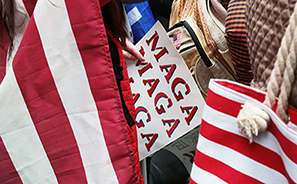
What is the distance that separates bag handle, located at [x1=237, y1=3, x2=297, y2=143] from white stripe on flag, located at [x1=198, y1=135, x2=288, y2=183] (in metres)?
0.04

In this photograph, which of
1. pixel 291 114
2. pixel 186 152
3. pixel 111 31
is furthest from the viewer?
pixel 186 152

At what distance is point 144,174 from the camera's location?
2.81ft

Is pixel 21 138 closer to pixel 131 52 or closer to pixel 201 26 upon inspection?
pixel 131 52

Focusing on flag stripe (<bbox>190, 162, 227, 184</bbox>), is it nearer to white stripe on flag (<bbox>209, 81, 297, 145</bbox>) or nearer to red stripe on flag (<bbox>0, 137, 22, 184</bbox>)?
white stripe on flag (<bbox>209, 81, 297, 145</bbox>)

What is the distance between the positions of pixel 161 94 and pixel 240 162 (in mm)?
536

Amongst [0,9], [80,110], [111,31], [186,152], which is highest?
[0,9]

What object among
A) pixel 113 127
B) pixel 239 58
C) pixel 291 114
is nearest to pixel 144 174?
pixel 113 127

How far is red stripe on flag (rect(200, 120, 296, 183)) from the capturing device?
274mm

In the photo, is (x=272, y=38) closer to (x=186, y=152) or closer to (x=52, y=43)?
(x=52, y=43)

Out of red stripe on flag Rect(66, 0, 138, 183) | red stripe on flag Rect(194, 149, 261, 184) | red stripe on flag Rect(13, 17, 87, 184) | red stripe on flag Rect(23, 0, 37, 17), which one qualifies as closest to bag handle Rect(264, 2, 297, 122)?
red stripe on flag Rect(194, 149, 261, 184)

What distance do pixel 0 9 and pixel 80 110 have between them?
350 mm

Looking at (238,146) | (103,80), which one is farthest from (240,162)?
(103,80)

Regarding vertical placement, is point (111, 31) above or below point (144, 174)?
above

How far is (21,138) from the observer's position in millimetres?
572
